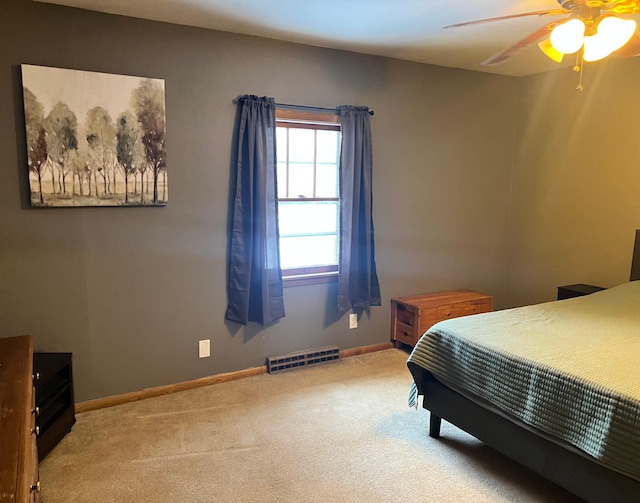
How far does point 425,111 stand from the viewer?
13.4 feet

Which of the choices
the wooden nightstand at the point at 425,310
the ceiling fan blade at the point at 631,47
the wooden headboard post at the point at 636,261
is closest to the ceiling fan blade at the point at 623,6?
the ceiling fan blade at the point at 631,47

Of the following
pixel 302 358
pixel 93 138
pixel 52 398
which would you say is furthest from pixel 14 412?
pixel 302 358

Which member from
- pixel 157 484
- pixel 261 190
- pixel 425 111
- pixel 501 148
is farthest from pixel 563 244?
pixel 157 484

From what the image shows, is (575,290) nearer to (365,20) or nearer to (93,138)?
(365,20)

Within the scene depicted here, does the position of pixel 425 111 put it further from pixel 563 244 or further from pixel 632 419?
pixel 632 419

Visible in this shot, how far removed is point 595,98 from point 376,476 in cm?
345

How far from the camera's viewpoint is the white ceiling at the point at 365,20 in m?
2.66

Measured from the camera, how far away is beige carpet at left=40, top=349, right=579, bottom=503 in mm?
2203

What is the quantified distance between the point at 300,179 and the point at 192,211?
2.93 ft

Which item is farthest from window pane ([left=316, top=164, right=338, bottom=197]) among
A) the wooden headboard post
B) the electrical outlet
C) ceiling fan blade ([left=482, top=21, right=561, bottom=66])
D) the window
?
the wooden headboard post

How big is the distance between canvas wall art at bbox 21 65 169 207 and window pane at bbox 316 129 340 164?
3.96 feet

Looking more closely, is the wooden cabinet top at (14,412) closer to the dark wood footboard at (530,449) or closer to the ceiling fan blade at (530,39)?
the dark wood footboard at (530,449)

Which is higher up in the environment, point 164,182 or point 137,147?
point 137,147

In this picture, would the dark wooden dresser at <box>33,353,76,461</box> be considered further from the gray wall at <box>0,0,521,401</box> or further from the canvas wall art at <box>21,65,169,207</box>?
the canvas wall art at <box>21,65,169,207</box>
